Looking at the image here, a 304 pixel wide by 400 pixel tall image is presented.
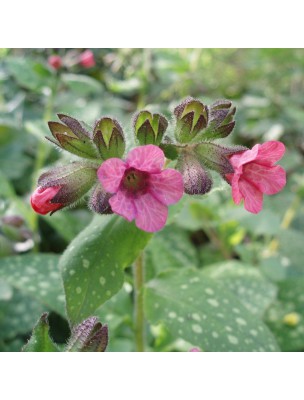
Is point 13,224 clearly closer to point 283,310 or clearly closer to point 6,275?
point 6,275

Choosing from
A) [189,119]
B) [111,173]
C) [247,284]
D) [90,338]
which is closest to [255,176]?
[189,119]

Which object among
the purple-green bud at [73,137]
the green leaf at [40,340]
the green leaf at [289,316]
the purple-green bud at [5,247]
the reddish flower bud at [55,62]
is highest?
the reddish flower bud at [55,62]

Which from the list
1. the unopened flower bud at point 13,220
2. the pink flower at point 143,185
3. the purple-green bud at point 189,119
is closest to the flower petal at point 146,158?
the pink flower at point 143,185

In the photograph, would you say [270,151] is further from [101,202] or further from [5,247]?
[5,247]

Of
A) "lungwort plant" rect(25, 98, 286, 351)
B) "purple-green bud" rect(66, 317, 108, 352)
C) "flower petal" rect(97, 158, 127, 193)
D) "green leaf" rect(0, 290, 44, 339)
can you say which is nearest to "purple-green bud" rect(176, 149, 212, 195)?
"lungwort plant" rect(25, 98, 286, 351)

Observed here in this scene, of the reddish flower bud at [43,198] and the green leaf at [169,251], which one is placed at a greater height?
the reddish flower bud at [43,198]

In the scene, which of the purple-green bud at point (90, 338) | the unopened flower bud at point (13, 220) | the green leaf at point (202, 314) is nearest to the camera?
the purple-green bud at point (90, 338)

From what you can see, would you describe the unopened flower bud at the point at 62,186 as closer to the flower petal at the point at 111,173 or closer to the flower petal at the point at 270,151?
the flower petal at the point at 111,173
